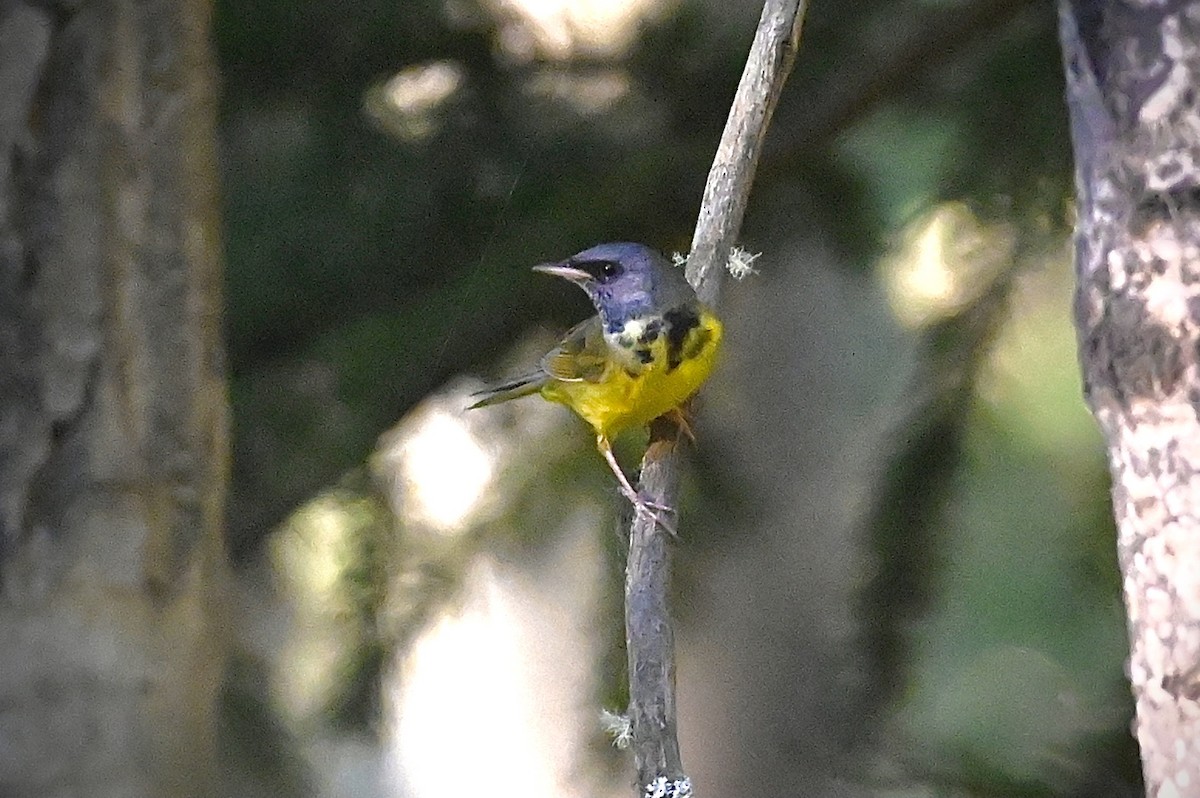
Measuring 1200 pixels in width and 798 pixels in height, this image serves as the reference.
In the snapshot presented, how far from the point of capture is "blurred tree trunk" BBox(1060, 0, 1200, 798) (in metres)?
0.36

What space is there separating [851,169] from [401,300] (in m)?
0.26

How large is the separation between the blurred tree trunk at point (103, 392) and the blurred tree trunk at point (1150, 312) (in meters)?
0.33

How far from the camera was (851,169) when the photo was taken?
0.66 metres

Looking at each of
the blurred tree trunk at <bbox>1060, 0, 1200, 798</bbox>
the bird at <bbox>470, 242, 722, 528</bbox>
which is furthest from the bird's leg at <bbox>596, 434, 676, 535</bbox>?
the blurred tree trunk at <bbox>1060, 0, 1200, 798</bbox>

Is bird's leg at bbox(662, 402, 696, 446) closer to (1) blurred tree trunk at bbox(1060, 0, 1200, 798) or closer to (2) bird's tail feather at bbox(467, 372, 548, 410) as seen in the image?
(2) bird's tail feather at bbox(467, 372, 548, 410)

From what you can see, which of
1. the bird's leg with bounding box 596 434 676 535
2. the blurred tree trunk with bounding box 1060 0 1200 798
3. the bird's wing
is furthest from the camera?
the bird's wing

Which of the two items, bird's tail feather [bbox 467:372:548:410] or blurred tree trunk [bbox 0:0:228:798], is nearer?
blurred tree trunk [bbox 0:0:228:798]

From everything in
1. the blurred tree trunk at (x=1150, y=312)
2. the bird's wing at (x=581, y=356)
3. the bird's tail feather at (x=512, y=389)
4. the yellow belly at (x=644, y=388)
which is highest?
the bird's tail feather at (x=512, y=389)

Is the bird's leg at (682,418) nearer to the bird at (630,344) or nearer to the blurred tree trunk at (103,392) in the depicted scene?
the bird at (630,344)

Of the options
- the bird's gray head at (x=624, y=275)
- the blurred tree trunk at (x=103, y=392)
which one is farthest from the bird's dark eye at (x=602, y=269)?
the blurred tree trunk at (x=103, y=392)

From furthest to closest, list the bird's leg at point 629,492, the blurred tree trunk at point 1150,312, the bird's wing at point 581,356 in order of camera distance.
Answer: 1. the bird's wing at point 581,356
2. the bird's leg at point 629,492
3. the blurred tree trunk at point 1150,312

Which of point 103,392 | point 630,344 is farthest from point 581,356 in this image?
point 103,392

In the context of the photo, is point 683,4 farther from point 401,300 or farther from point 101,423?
point 101,423

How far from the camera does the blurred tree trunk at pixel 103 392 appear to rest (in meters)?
0.41
